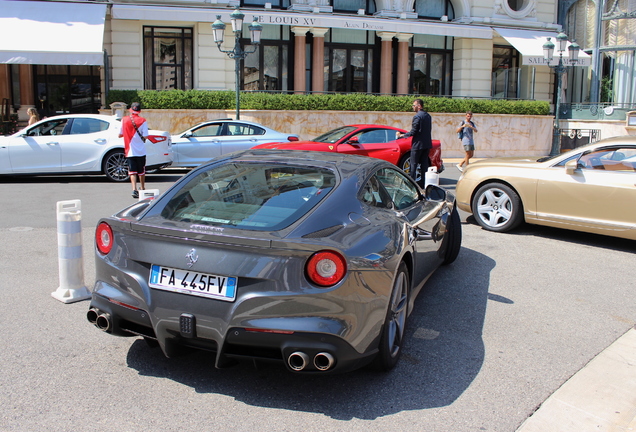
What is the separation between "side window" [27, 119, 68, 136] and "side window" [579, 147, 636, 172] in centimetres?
1075

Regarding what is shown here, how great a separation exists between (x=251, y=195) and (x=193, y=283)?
91 centimetres

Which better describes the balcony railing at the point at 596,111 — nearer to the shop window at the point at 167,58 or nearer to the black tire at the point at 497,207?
the shop window at the point at 167,58

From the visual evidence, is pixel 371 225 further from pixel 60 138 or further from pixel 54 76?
pixel 54 76

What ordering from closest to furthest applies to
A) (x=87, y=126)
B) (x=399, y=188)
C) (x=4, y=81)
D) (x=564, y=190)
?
(x=399, y=188) → (x=564, y=190) → (x=87, y=126) → (x=4, y=81)

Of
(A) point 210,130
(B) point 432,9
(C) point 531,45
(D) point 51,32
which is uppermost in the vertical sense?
(B) point 432,9

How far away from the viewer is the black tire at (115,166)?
13922 millimetres

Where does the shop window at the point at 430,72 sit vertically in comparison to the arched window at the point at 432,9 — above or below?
below

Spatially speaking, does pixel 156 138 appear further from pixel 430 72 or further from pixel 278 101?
pixel 430 72

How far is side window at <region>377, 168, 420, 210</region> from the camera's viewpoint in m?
5.02

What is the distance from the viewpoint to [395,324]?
13.4ft

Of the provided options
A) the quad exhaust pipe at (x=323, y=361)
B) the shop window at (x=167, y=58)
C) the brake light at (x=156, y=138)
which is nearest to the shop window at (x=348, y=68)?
the shop window at (x=167, y=58)

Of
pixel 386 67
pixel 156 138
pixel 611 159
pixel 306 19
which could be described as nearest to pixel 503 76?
pixel 386 67

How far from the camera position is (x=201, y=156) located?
15.6 metres

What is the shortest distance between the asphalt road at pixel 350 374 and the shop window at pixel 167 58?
1845 cm
